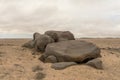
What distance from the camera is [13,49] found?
68.1ft

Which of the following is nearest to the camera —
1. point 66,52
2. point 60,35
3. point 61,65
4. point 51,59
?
point 61,65

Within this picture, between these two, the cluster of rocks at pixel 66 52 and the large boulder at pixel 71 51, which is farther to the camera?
the large boulder at pixel 71 51

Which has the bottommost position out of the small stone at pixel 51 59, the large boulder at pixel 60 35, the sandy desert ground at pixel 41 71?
the sandy desert ground at pixel 41 71

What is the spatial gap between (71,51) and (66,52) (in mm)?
374

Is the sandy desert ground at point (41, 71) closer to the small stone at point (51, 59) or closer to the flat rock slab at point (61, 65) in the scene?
the flat rock slab at point (61, 65)

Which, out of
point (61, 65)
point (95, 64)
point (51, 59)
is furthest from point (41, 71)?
point (95, 64)

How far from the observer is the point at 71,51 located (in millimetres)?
17891

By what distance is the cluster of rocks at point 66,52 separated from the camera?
16.9 m

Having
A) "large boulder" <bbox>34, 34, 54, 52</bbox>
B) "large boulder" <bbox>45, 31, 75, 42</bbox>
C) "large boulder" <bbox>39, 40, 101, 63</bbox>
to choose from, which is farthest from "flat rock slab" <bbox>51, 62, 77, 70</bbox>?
"large boulder" <bbox>45, 31, 75, 42</bbox>

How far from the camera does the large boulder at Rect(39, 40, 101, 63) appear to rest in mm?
17328

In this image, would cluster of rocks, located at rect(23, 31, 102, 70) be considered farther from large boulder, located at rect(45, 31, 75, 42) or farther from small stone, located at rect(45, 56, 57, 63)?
large boulder, located at rect(45, 31, 75, 42)

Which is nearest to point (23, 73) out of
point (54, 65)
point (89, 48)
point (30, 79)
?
point (30, 79)

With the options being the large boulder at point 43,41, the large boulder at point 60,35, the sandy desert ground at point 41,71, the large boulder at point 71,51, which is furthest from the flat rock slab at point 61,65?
the large boulder at point 60,35

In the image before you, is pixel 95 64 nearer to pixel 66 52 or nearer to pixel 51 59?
pixel 66 52
